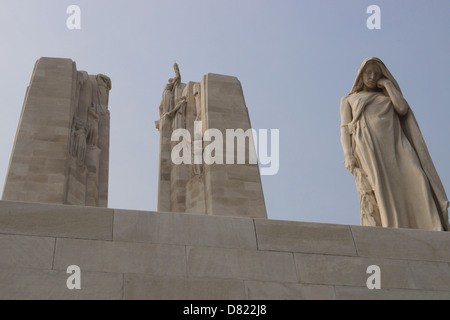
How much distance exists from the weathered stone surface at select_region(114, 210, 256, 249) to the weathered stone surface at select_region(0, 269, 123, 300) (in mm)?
622

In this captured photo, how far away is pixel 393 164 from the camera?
10484 mm

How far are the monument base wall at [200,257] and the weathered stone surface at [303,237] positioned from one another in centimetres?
1

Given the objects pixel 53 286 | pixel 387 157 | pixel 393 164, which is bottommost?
pixel 53 286

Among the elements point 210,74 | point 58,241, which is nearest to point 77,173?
point 210,74

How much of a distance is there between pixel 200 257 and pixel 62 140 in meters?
7.00

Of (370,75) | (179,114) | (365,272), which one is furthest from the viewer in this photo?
(179,114)

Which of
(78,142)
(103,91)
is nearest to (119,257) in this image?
(78,142)

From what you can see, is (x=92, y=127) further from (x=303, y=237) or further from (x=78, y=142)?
(x=303, y=237)

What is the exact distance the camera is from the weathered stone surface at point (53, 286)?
6812 millimetres

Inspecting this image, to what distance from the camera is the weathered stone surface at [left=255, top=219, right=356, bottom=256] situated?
806 cm

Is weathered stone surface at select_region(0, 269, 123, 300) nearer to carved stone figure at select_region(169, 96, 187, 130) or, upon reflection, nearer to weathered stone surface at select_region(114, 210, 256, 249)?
weathered stone surface at select_region(114, 210, 256, 249)

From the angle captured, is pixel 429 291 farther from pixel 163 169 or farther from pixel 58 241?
Answer: pixel 163 169

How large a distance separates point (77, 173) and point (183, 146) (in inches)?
103
